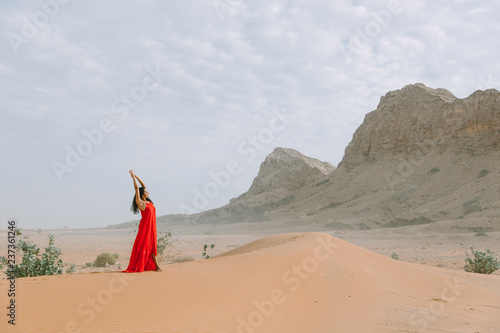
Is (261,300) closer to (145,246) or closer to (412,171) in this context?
(145,246)

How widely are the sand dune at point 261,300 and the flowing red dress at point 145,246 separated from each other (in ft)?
2.07

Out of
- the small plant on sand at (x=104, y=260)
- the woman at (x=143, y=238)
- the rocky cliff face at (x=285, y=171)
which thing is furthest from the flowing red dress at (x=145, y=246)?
the rocky cliff face at (x=285, y=171)

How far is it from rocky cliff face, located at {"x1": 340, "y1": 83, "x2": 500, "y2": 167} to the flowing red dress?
5044 centimetres

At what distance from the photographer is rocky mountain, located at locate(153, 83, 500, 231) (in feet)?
136

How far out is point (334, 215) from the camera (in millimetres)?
48875

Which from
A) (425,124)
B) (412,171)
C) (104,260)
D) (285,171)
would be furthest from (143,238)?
(285,171)

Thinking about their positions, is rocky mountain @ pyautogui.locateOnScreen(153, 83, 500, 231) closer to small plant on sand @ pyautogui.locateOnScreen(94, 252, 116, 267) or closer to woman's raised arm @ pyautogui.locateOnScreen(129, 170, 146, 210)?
small plant on sand @ pyautogui.locateOnScreen(94, 252, 116, 267)

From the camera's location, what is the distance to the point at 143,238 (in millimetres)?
7973

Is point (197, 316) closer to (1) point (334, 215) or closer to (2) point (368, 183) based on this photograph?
(1) point (334, 215)

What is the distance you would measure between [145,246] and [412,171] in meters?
50.6

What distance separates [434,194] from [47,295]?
155 ft

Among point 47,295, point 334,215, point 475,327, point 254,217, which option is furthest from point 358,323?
point 254,217

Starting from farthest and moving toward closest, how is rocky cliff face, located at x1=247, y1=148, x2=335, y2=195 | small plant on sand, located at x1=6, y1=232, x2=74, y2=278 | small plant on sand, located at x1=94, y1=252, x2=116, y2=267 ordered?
rocky cliff face, located at x1=247, y1=148, x2=335, y2=195
small plant on sand, located at x1=94, y1=252, x2=116, y2=267
small plant on sand, located at x1=6, y1=232, x2=74, y2=278

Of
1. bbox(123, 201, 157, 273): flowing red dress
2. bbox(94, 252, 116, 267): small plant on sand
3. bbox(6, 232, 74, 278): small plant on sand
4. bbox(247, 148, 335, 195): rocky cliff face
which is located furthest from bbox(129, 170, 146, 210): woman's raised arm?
bbox(247, 148, 335, 195): rocky cliff face
